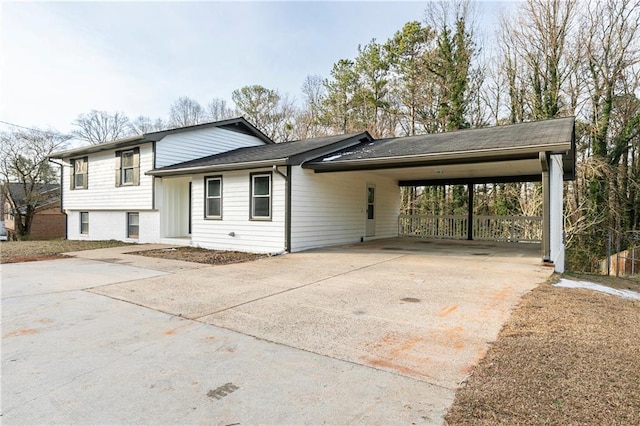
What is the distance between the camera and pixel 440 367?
9.41 ft

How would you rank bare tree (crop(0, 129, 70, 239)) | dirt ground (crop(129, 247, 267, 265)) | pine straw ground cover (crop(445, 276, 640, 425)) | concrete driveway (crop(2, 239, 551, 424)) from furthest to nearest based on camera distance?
bare tree (crop(0, 129, 70, 239))
dirt ground (crop(129, 247, 267, 265))
concrete driveway (crop(2, 239, 551, 424))
pine straw ground cover (crop(445, 276, 640, 425))

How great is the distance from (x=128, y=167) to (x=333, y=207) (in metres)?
8.30

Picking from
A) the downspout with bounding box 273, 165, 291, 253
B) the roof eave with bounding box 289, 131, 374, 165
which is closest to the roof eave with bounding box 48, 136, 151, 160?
the downspout with bounding box 273, 165, 291, 253

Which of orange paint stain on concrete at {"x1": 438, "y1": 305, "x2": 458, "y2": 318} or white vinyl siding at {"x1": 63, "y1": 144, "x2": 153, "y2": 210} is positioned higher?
white vinyl siding at {"x1": 63, "y1": 144, "x2": 153, "y2": 210}

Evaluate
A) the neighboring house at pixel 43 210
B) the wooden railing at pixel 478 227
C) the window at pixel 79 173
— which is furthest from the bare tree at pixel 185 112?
the wooden railing at pixel 478 227

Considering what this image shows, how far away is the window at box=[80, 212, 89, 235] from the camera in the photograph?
15898 mm

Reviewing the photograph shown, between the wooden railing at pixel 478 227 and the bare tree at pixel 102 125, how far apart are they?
29522 mm

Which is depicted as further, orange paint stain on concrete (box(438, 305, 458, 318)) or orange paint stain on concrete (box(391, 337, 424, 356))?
orange paint stain on concrete (box(438, 305, 458, 318))

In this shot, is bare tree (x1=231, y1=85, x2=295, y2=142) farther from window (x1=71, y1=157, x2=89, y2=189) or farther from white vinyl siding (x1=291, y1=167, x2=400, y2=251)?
white vinyl siding (x1=291, y1=167, x2=400, y2=251)

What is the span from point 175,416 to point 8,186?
28.1 meters

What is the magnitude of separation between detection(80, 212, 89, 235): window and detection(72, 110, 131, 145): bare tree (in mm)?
19099

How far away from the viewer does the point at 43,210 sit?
26.0 m

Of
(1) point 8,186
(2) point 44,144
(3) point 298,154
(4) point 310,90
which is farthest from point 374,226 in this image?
(1) point 8,186

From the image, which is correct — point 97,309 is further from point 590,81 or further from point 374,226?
point 590,81
